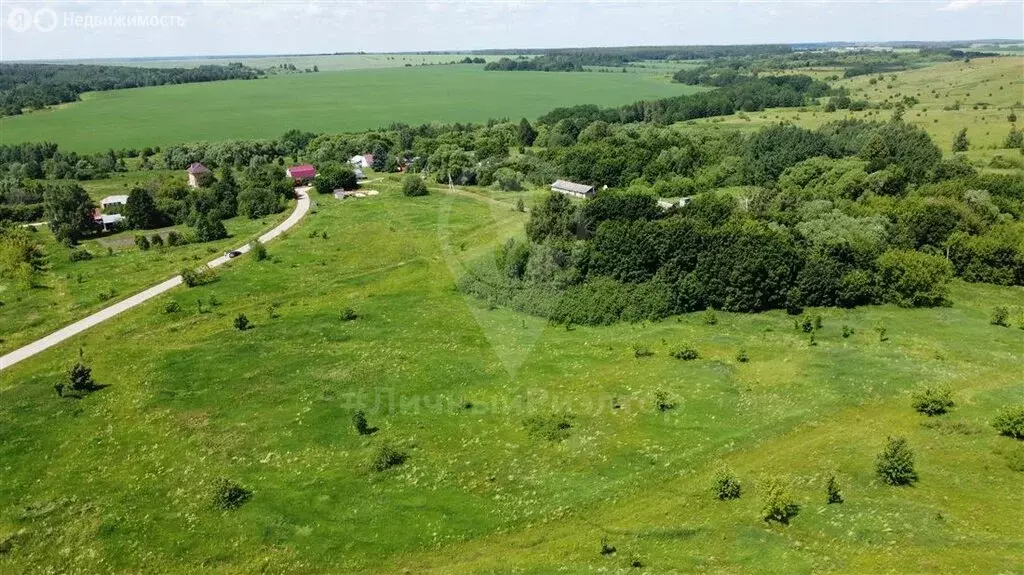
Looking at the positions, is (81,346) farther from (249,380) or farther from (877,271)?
(877,271)

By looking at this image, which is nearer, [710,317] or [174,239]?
[710,317]

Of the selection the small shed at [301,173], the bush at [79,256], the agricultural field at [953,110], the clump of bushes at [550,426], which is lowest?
the clump of bushes at [550,426]

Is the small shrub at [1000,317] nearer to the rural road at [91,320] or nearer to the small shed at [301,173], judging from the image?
the rural road at [91,320]

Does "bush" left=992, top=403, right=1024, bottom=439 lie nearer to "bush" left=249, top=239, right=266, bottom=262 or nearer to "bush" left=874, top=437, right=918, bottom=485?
"bush" left=874, top=437, right=918, bottom=485

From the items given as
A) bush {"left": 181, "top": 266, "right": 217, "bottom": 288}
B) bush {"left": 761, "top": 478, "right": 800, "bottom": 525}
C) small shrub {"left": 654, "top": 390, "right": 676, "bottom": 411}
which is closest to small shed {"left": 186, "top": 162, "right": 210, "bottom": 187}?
bush {"left": 181, "top": 266, "right": 217, "bottom": 288}

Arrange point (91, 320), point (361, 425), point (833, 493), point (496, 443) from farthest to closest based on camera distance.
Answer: point (91, 320) < point (361, 425) < point (496, 443) < point (833, 493)

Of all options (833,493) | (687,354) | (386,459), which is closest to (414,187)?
(687,354)

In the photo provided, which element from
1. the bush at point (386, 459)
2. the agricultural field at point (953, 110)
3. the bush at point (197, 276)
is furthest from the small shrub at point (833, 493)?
the agricultural field at point (953, 110)

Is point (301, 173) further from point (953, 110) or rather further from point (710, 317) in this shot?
point (953, 110)
